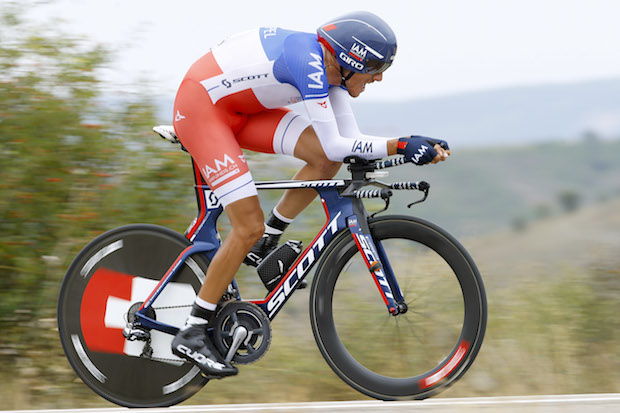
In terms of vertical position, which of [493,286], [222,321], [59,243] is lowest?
[493,286]

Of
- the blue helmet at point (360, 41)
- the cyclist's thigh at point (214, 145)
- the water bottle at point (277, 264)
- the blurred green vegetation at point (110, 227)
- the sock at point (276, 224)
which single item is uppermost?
the blue helmet at point (360, 41)

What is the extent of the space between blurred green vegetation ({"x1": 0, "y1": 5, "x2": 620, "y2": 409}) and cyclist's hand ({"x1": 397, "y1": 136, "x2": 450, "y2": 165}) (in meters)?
1.31

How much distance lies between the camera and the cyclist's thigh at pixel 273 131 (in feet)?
12.5

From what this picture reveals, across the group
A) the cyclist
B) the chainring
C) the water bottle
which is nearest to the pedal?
the cyclist

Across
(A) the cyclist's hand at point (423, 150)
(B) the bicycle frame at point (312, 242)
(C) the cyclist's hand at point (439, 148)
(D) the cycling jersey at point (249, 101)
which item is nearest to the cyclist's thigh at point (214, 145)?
(D) the cycling jersey at point (249, 101)

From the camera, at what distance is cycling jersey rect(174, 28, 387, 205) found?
3.46 metres

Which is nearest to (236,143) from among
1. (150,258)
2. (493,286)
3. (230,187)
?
(230,187)

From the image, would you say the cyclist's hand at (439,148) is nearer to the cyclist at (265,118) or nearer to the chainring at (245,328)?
the cyclist at (265,118)

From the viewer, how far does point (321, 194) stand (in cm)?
375

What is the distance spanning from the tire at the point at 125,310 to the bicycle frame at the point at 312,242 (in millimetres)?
58

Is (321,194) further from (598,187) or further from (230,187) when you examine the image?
(598,187)

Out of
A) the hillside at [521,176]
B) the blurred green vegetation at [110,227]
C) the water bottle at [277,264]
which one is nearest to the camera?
the water bottle at [277,264]

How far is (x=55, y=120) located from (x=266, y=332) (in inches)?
101

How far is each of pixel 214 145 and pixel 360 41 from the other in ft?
2.82
